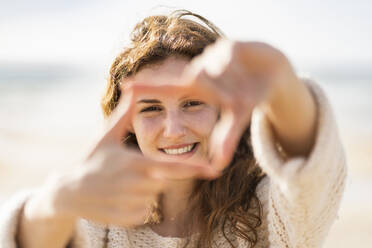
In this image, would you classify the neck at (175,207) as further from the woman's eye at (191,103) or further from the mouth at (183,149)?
the woman's eye at (191,103)

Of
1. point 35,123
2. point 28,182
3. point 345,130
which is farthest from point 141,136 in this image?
point 35,123

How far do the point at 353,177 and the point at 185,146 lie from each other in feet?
14.1

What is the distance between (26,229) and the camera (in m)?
1.47

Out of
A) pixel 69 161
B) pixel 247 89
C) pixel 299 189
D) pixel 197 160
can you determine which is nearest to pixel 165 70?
pixel 197 160

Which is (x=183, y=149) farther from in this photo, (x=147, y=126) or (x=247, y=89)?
(x=247, y=89)

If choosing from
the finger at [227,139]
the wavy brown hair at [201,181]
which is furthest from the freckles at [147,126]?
the finger at [227,139]

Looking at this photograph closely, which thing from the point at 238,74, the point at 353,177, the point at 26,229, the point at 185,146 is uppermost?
the point at 238,74

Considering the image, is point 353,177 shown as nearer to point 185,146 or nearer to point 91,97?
point 185,146

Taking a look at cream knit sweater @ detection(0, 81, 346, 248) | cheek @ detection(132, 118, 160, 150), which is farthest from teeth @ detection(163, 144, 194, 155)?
cream knit sweater @ detection(0, 81, 346, 248)

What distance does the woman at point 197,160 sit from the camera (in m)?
1.16

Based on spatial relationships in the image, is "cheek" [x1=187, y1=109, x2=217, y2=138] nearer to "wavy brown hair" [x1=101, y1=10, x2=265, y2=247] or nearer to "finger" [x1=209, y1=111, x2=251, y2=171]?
"wavy brown hair" [x1=101, y1=10, x2=265, y2=247]

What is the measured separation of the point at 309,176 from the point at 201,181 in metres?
1.01

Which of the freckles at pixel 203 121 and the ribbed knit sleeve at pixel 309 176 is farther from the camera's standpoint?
the freckles at pixel 203 121

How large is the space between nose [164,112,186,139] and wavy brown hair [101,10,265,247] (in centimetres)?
31
